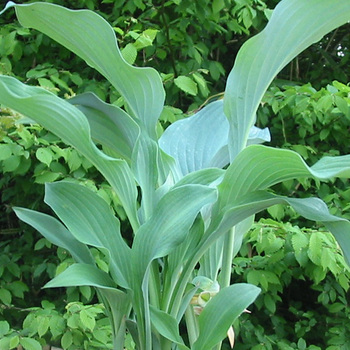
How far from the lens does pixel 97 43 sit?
0.70 metres

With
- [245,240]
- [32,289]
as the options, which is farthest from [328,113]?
[32,289]

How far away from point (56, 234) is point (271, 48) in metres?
0.41

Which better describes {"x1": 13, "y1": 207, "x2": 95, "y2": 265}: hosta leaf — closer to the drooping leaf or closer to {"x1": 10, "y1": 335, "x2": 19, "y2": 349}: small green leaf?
the drooping leaf

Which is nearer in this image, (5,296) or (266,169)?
(266,169)

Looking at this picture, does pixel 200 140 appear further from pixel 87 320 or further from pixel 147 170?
pixel 87 320

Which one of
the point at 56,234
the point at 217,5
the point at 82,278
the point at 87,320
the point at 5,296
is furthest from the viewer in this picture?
the point at 217,5

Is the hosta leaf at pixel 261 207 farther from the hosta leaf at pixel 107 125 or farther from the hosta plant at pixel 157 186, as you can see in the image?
the hosta leaf at pixel 107 125

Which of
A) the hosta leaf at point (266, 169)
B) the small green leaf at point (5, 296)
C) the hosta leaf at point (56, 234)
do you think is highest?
the hosta leaf at point (266, 169)

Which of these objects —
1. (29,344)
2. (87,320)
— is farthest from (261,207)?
(29,344)

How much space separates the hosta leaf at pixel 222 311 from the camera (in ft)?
2.23

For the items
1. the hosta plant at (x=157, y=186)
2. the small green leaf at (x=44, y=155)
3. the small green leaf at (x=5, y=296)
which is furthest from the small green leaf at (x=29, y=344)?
the hosta plant at (x=157, y=186)

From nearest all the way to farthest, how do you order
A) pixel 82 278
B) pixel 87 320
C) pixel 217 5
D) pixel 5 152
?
pixel 82 278 < pixel 87 320 < pixel 5 152 < pixel 217 5

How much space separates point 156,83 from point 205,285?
30 centimetres

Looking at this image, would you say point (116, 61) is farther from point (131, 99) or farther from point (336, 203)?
point (336, 203)
